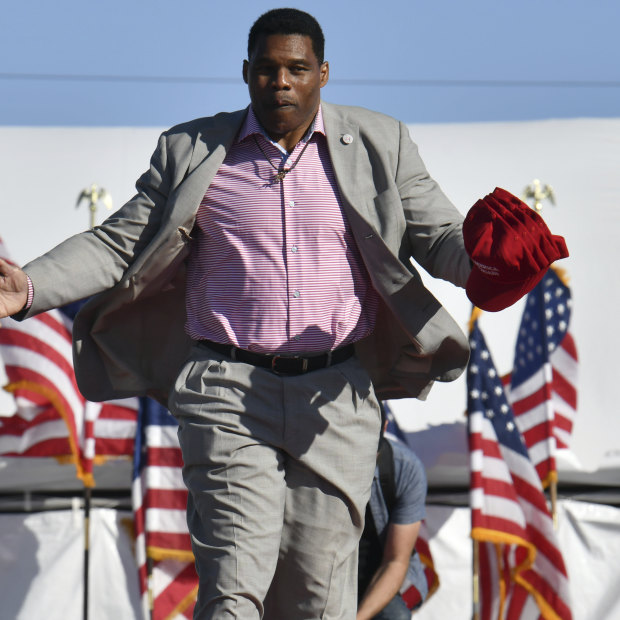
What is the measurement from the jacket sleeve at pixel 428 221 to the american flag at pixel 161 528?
106 inches

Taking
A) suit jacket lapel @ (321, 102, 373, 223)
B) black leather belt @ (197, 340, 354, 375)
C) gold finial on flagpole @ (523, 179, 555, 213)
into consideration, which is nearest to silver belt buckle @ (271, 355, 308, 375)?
black leather belt @ (197, 340, 354, 375)

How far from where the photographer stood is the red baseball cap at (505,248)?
82.7 inches

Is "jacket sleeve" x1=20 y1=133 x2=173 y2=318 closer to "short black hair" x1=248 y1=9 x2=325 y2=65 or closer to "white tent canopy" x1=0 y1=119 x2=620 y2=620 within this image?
"short black hair" x1=248 y1=9 x2=325 y2=65

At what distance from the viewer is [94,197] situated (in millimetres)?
5465

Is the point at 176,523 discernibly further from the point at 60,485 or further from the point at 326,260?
the point at 326,260

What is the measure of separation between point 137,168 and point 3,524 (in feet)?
6.50

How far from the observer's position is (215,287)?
95.0 inches

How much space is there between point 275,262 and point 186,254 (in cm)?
21

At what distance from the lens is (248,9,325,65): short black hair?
241 cm

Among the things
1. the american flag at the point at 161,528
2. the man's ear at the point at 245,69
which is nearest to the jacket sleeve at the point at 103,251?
the man's ear at the point at 245,69

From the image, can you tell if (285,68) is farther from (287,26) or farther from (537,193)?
(537,193)

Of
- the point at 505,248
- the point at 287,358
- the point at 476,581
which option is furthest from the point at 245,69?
the point at 476,581

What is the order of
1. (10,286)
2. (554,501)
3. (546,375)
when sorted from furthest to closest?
1. (546,375)
2. (554,501)
3. (10,286)

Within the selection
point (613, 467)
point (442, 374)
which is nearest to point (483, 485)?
point (613, 467)
